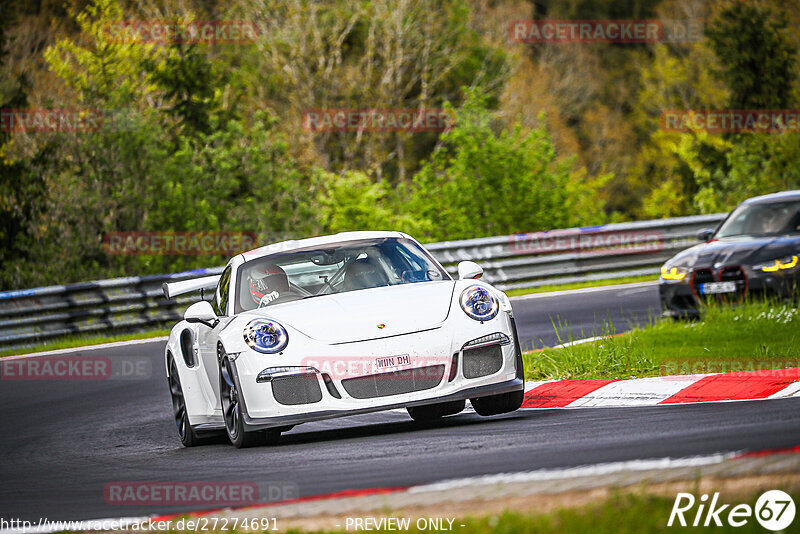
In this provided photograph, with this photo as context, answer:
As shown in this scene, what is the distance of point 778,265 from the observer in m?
13.1

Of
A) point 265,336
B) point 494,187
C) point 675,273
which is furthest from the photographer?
point 494,187

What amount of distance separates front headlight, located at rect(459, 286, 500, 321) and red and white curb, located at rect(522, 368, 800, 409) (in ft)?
3.52

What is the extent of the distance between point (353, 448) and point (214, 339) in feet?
5.17

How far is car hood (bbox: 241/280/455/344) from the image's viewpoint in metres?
7.87

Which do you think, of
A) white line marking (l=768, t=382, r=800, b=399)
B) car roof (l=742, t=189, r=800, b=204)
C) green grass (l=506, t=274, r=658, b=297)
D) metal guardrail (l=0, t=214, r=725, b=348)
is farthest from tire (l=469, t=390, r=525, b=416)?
green grass (l=506, t=274, r=658, b=297)

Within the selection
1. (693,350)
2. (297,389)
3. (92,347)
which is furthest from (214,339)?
(92,347)

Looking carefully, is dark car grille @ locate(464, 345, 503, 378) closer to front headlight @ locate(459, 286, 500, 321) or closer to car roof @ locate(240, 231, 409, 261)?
front headlight @ locate(459, 286, 500, 321)

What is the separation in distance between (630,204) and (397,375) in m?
56.8

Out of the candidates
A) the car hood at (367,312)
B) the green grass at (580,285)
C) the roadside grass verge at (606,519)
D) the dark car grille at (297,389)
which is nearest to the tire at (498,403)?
the car hood at (367,312)

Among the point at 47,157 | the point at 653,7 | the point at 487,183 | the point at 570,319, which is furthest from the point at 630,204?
the point at 570,319

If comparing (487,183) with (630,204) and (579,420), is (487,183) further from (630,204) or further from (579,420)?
(630,204)

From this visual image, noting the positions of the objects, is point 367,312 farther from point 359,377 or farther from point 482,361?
point 482,361

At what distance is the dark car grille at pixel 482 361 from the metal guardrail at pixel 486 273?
1126 centimetres

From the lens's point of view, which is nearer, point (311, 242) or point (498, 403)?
point (498, 403)
